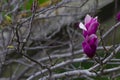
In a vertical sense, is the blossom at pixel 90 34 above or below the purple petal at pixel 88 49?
above

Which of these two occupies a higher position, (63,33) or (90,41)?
(90,41)

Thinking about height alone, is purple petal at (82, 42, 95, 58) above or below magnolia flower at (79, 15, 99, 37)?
below

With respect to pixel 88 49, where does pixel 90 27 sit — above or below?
above

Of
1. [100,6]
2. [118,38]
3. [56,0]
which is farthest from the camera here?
[100,6]

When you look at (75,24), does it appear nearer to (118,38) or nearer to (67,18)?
(67,18)

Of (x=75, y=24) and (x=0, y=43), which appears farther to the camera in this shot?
(x=75, y=24)

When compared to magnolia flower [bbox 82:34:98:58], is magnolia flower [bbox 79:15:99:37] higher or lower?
higher

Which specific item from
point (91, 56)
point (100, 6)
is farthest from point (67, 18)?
point (91, 56)

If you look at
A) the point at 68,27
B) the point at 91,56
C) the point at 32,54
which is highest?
the point at 91,56

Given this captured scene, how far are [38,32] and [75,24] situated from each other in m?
0.47

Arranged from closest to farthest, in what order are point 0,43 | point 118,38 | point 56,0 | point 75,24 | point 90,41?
point 90,41 < point 56,0 < point 0,43 < point 118,38 < point 75,24

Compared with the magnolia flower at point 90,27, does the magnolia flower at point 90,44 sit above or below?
below

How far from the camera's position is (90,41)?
63.9 inches

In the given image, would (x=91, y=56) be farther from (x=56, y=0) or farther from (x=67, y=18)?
(x=67, y=18)
